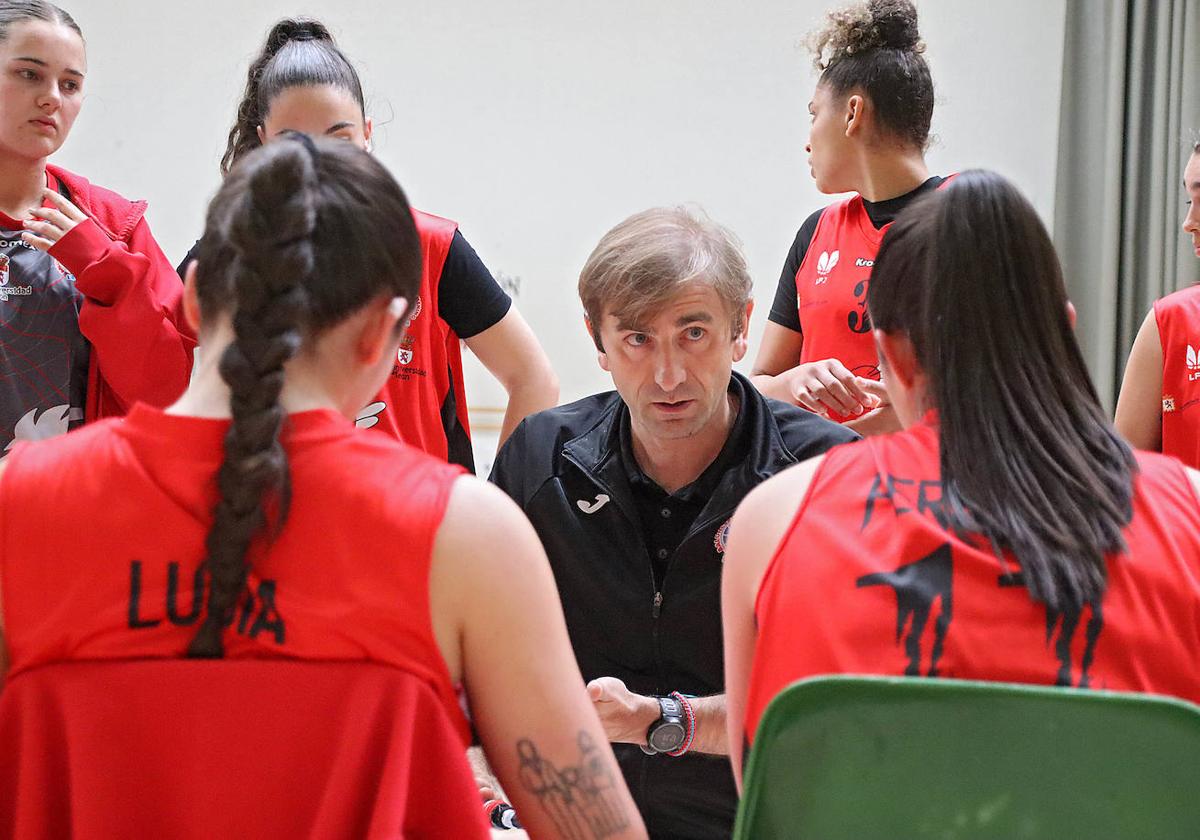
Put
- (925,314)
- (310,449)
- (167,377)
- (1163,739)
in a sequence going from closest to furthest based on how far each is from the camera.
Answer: (1163,739) < (310,449) < (925,314) < (167,377)

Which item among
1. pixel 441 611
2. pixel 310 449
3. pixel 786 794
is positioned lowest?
pixel 786 794

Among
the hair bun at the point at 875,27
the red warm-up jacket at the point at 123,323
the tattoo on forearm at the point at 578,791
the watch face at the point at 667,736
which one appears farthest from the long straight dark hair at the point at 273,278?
the hair bun at the point at 875,27

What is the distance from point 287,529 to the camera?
36.1 inches

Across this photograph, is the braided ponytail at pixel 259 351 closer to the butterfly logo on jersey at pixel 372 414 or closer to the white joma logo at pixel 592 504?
the white joma logo at pixel 592 504

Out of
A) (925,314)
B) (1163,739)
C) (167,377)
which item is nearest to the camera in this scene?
(1163,739)

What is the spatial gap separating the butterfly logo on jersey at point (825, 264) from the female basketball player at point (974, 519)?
157 centimetres

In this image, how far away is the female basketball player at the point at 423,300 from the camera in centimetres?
222

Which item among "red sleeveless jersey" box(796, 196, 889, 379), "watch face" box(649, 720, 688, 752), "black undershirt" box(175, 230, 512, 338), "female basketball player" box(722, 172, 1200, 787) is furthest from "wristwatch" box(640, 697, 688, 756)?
"red sleeveless jersey" box(796, 196, 889, 379)

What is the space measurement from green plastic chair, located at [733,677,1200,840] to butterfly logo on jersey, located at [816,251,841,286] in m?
1.93

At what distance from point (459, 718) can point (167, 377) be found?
1.29 metres

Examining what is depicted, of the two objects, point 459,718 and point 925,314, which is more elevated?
point 925,314

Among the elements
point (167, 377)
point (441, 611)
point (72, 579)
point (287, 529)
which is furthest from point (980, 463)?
point (167, 377)

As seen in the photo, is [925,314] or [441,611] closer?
[441,611]

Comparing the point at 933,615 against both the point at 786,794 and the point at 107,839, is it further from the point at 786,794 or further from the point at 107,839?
the point at 107,839
